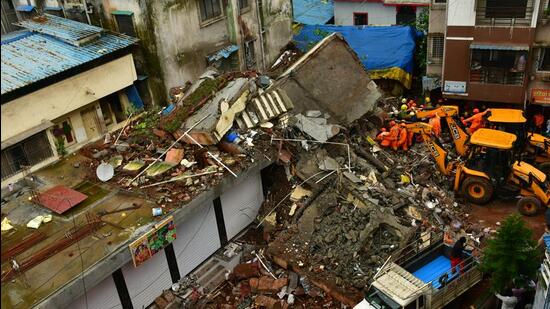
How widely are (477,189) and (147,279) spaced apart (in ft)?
40.0

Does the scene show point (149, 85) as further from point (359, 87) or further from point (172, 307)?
point (172, 307)

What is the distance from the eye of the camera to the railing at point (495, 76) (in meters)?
22.2

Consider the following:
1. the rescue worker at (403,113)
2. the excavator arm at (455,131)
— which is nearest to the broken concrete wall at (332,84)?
the rescue worker at (403,113)

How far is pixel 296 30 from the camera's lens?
29750mm

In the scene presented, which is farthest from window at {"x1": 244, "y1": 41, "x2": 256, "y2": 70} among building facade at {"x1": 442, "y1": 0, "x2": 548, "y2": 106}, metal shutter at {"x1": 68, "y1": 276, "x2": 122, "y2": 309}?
metal shutter at {"x1": 68, "y1": 276, "x2": 122, "y2": 309}

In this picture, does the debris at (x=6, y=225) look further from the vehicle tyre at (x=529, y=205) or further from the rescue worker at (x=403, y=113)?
the vehicle tyre at (x=529, y=205)

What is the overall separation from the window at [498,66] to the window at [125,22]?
15453 mm

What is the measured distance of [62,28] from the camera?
21.0m

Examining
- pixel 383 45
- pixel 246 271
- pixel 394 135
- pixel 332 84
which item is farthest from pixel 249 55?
pixel 246 271

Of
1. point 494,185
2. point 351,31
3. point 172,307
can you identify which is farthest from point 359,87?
point 172,307

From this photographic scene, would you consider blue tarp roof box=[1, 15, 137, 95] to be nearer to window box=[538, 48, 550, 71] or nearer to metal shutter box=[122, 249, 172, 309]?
metal shutter box=[122, 249, 172, 309]

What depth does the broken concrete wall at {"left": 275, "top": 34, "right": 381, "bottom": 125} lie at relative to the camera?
62.5ft

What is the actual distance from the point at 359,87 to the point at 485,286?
9.15 m

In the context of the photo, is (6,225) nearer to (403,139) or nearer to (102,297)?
(102,297)
